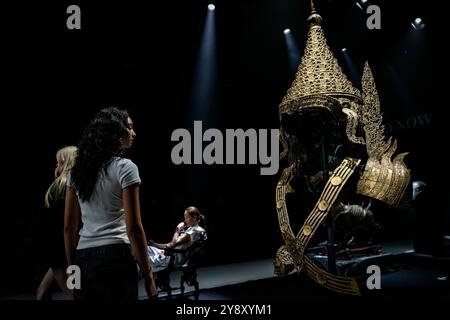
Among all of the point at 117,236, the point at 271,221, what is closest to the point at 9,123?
the point at 117,236

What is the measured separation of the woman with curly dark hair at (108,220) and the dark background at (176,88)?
4.17 feet

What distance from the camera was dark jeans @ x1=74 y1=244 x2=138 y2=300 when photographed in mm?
1646

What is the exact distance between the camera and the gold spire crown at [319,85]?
321 centimetres

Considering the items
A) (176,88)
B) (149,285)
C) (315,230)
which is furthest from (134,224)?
(176,88)

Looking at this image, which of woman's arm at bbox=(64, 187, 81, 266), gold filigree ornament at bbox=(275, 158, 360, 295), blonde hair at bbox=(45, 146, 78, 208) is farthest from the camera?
gold filigree ornament at bbox=(275, 158, 360, 295)

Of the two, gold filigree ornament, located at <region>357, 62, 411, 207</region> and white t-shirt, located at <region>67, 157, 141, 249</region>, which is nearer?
white t-shirt, located at <region>67, 157, 141, 249</region>

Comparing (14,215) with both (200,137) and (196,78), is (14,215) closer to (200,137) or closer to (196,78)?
(200,137)

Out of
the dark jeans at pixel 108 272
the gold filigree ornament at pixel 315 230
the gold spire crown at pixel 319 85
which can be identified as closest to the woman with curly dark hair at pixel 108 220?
the dark jeans at pixel 108 272

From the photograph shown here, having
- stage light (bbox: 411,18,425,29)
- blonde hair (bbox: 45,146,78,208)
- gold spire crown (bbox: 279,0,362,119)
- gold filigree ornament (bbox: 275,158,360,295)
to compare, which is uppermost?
stage light (bbox: 411,18,425,29)

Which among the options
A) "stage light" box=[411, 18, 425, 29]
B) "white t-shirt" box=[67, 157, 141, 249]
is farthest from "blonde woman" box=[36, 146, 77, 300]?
"stage light" box=[411, 18, 425, 29]

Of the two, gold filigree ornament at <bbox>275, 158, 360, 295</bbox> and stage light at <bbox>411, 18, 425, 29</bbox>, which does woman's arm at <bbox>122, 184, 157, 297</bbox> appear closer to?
gold filigree ornament at <bbox>275, 158, 360, 295</bbox>

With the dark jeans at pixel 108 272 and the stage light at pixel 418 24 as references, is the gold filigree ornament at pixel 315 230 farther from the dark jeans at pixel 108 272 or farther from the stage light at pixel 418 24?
the stage light at pixel 418 24

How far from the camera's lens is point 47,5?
3500 millimetres

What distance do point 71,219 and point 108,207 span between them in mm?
327
